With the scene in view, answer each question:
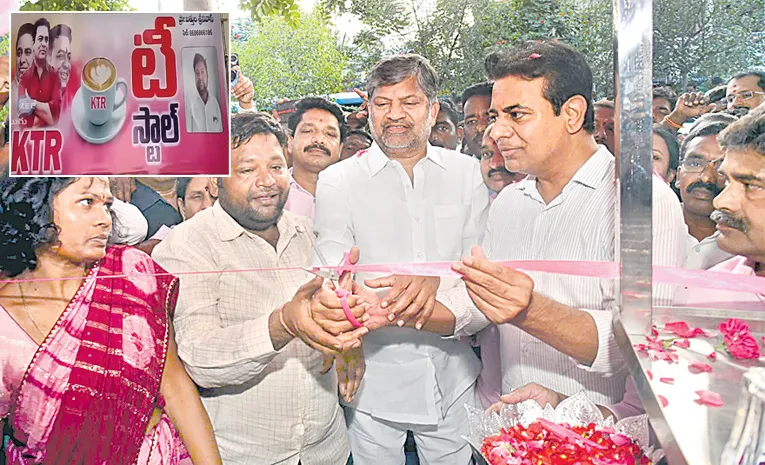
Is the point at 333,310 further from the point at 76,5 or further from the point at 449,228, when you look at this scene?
the point at 76,5

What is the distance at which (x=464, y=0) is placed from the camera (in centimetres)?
202

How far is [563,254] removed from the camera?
1.96 meters

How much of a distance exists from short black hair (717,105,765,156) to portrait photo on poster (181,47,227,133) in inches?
53.2

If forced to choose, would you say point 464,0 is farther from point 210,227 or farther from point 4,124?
point 4,124

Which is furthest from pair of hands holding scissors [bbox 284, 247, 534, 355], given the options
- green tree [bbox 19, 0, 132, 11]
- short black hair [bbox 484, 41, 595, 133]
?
green tree [bbox 19, 0, 132, 11]

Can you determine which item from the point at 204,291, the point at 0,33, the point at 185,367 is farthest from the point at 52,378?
the point at 0,33

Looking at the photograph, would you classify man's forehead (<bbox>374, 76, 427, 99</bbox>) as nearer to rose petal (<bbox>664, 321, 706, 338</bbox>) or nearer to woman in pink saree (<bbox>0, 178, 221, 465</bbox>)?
woman in pink saree (<bbox>0, 178, 221, 465</bbox>)

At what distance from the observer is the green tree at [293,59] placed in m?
2.02

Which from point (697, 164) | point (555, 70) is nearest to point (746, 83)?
point (697, 164)

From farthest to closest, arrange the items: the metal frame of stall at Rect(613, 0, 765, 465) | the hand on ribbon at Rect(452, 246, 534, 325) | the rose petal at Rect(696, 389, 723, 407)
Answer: the hand on ribbon at Rect(452, 246, 534, 325), the metal frame of stall at Rect(613, 0, 765, 465), the rose petal at Rect(696, 389, 723, 407)

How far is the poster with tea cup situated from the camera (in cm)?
198

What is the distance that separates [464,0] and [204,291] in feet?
3.61

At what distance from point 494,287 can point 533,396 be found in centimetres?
34

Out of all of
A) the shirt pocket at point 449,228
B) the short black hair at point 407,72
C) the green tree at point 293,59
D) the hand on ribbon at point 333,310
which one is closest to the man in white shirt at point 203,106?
the green tree at point 293,59
